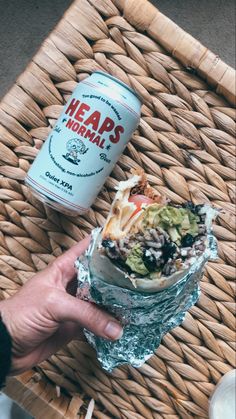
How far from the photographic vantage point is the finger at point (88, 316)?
2.28 ft

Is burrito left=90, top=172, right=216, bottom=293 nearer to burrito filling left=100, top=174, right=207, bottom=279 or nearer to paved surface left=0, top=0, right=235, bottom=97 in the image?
burrito filling left=100, top=174, right=207, bottom=279

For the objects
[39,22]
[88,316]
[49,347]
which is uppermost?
[39,22]

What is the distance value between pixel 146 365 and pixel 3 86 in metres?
0.72

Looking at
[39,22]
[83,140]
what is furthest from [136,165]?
[39,22]

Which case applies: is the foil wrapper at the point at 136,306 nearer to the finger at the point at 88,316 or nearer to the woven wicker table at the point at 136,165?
the finger at the point at 88,316

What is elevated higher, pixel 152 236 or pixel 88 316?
pixel 152 236

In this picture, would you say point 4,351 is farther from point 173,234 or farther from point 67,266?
point 173,234

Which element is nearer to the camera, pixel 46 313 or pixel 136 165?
pixel 46 313

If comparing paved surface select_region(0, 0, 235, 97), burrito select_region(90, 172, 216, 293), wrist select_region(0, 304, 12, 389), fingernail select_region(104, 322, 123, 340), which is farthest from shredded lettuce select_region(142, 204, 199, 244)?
paved surface select_region(0, 0, 235, 97)

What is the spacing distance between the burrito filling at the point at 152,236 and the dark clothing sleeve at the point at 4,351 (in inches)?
9.1

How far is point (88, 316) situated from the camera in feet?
2.30

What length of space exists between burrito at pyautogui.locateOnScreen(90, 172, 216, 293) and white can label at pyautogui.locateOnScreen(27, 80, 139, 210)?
0.53ft

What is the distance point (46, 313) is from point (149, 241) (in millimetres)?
227

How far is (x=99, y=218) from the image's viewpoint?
0.87m
